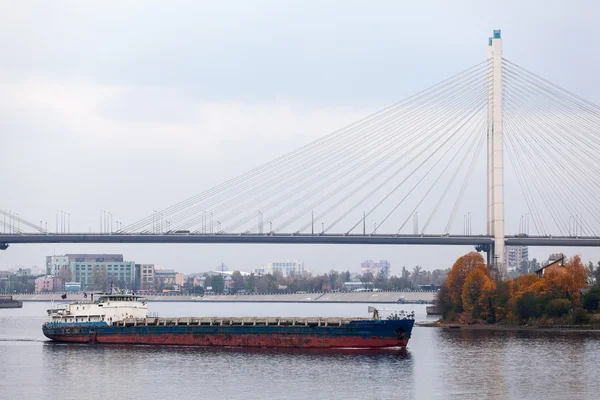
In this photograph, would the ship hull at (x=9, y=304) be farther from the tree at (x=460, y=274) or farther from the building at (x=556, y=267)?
the building at (x=556, y=267)

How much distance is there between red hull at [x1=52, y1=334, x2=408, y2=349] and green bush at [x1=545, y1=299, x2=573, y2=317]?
19015 millimetres

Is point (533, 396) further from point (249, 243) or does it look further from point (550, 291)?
point (249, 243)

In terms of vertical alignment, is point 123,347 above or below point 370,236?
below

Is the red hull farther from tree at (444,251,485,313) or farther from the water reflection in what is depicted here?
tree at (444,251,485,313)

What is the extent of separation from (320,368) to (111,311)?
17275mm

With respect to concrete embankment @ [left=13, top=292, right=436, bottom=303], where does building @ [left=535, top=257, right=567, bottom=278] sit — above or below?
above

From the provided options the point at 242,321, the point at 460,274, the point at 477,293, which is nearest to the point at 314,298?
the point at 460,274

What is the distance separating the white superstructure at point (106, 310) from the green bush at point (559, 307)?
27.0 m

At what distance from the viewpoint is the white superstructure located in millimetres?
57312

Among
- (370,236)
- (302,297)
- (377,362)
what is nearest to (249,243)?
(370,236)

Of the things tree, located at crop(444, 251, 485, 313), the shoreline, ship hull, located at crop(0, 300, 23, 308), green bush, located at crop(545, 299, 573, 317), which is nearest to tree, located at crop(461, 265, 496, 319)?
the shoreline

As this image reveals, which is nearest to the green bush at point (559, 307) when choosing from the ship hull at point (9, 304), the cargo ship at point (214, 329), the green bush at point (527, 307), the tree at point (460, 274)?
the green bush at point (527, 307)

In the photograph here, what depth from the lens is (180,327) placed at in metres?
55.5

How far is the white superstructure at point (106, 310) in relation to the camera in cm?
5731
